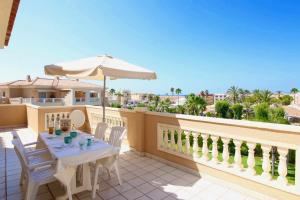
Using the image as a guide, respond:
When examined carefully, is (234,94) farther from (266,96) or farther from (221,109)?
(221,109)

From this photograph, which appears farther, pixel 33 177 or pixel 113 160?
pixel 113 160

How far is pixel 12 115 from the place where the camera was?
8.05m

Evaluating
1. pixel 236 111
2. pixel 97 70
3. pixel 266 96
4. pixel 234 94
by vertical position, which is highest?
pixel 234 94

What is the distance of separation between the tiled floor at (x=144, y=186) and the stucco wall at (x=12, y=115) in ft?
15.8

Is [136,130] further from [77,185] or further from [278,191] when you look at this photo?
[278,191]

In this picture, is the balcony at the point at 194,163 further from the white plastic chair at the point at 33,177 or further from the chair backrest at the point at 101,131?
the chair backrest at the point at 101,131

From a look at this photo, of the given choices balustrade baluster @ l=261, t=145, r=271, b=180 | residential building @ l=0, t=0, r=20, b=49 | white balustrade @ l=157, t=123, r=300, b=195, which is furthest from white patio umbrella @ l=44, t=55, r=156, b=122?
balustrade baluster @ l=261, t=145, r=271, b=180

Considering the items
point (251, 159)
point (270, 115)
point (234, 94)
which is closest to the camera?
point (251, 159)

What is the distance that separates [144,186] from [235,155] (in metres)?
1.72

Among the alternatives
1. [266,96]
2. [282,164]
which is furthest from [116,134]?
[266,96]

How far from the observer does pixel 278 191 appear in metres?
2.62

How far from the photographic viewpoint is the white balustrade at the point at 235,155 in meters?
2.56

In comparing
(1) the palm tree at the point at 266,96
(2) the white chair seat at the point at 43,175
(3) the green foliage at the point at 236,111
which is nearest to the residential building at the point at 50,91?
(2) the white chair seat at the point at 43,175

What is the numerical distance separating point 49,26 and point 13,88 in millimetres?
18156
